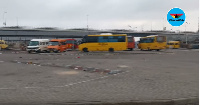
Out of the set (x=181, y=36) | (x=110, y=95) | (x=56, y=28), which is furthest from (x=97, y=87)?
(x=181, y=36)

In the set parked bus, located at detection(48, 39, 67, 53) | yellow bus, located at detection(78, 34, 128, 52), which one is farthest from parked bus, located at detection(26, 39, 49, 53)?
yellow bus, located at detection(78, 34, 128, 52)

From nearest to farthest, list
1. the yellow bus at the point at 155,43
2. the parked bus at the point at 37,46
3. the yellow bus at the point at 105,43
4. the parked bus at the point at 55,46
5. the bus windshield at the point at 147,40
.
Result: the yellow bus at the point at 105,43
the parked bus at the point at 37,46
the parked bus at the point at 55,46
the yellow bus at the point at 155,43
the bus windshield at the point at 147,40

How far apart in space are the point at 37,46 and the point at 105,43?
10382 millimetres

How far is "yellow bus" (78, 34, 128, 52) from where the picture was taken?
123 feet

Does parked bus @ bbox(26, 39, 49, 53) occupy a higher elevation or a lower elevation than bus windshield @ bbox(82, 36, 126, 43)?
lower

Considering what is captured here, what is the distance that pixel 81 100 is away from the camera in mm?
6914

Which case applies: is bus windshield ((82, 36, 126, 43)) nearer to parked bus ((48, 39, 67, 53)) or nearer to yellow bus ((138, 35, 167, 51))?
parked bus ((48, 39, 67, 53))

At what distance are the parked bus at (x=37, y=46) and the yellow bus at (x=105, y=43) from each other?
19.5 feet

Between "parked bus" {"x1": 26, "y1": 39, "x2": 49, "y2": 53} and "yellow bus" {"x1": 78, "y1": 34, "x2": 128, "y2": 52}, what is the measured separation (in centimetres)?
595

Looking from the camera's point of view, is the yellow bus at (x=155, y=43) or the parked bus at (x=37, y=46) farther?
the yellow bus at (x=155, y=43)

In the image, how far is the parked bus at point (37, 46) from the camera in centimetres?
3794

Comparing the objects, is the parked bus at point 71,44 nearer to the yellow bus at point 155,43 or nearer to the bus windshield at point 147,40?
the bus windshield at point 147,40

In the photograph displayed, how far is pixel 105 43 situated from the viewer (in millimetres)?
37781

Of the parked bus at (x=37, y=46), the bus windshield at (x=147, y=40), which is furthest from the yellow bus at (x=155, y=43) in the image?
the parked bus at (x=37, y=46)
